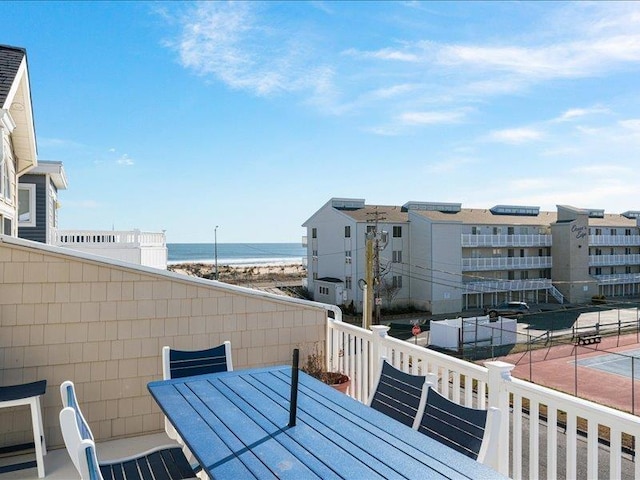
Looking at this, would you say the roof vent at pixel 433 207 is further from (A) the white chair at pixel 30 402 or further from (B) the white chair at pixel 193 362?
(A) the white chair at pixel 30 402

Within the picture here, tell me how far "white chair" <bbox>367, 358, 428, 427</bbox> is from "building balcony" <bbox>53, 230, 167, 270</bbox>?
8492mm

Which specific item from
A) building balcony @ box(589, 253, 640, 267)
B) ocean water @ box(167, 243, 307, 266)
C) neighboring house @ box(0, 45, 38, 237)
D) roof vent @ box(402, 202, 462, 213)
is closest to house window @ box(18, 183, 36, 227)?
neighboring house @ box(0, 45, 38, 237)

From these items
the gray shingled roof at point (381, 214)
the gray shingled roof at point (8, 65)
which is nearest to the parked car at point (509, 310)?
the gray shingled roof at point (381, 214)

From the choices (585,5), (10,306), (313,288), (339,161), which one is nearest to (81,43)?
(10,306)

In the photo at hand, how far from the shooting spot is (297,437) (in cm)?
207

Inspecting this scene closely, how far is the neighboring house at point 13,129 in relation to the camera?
484 cm

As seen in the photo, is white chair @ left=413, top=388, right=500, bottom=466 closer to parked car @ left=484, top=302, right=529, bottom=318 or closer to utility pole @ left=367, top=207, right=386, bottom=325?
utility pole @ left=367, top=207, right=386, bottom=325

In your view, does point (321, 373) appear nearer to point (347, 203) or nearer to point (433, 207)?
point (347, 203)

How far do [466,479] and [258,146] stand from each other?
16.1 meters

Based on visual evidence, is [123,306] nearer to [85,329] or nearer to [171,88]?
[85,329]

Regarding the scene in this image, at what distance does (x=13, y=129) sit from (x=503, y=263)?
99.8 ft

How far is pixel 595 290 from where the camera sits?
33406 mm

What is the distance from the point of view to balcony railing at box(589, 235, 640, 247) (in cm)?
3401

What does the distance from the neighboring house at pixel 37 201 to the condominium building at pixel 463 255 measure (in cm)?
1706
